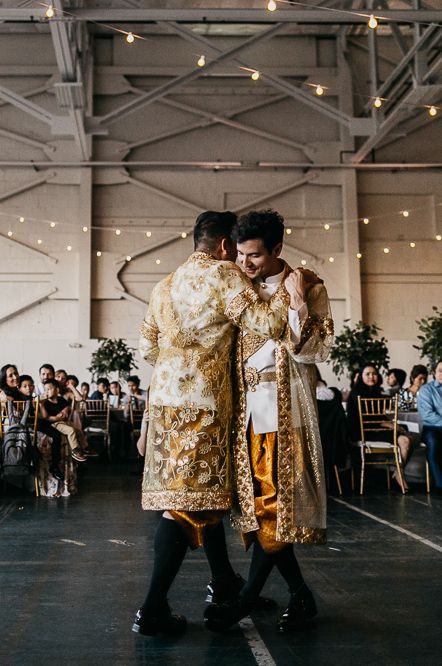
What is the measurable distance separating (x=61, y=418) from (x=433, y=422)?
350 centimetres

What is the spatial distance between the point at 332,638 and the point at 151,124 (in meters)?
12.7

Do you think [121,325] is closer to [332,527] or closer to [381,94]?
[381,94]

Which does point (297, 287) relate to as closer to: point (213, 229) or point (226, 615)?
point (213, 229)

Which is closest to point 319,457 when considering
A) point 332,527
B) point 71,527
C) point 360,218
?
point 332,527

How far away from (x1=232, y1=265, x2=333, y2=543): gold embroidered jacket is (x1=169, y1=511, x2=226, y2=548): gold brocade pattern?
107 mm

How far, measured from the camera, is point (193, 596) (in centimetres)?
283

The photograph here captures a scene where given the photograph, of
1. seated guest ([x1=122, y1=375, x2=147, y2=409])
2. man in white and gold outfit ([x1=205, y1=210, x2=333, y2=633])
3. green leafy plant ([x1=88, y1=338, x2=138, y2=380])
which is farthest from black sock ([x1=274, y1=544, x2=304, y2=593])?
green leafy plant ([x1=88, y1=338, x2=138, y2=380])

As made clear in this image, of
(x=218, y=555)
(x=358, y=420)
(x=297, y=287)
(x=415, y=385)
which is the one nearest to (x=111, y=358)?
(x=415, y=385)

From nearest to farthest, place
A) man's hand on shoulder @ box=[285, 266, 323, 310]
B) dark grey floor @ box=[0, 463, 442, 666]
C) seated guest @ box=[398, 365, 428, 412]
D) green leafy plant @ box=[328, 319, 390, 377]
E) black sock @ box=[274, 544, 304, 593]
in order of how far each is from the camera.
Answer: dark grey floor @ box=[0, 463, 442, 666] → man's hand on shoulder @ box=[285, 266, 323, 310] → black sock @ box=[274, 544, 304, 593] → seated guest @ box=[398, 365, 428, 412] → green leafy plant @ box=[328, 319, 390, 377]

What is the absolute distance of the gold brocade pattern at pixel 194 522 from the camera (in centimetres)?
230

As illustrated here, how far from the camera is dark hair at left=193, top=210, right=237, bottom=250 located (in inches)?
97.0

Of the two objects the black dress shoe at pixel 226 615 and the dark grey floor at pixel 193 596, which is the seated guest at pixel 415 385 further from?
the black dress shoe at pixel 226 615

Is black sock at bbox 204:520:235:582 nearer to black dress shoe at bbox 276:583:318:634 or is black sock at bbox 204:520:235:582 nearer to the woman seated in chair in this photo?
black dress shoe at bbox 276:583:318:634

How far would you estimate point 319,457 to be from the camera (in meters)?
2.40
